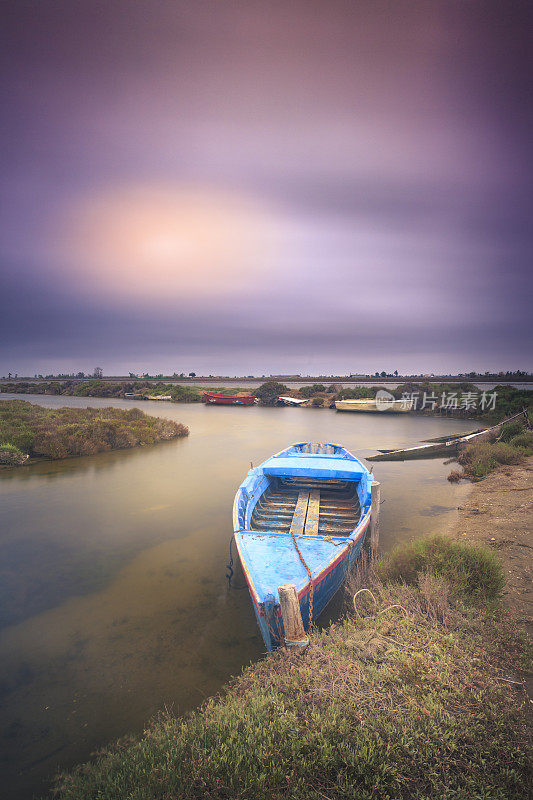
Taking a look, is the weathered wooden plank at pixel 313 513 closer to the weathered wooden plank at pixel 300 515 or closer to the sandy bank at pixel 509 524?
the weathered wooden plank at pixel 300 515

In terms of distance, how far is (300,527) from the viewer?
738 cm

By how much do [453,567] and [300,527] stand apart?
9.94 feet

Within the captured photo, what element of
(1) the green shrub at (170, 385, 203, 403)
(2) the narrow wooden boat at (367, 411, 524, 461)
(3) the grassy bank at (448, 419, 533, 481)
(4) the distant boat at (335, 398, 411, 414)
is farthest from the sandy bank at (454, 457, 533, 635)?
(1) the green shrub at (170, 385, 203, 403)

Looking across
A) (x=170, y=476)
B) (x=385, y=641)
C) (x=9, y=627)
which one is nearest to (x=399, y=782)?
(x=385, y=641)

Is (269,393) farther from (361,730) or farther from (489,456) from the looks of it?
(361,730)

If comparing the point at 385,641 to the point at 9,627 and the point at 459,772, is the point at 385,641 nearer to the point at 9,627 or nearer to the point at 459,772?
the point at 459,772

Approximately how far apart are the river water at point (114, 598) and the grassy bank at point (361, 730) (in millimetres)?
605

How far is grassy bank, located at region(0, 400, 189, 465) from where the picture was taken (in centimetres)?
1691

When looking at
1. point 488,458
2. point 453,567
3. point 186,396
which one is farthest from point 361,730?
point 186,396

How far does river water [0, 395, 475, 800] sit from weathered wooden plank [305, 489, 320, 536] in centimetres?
187

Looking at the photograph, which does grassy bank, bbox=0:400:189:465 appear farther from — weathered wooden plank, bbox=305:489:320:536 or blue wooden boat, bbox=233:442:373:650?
weathered wooden plank, bbox=305:489:320:536

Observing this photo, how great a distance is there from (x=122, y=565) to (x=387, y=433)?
24922 millimetres

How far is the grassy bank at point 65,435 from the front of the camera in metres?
16.9

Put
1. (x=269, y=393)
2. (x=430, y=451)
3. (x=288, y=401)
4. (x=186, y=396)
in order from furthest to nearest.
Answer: (x=186, y=396) → (x=269, y=393) → (x=288, y=401) → (x=430, y=451)
